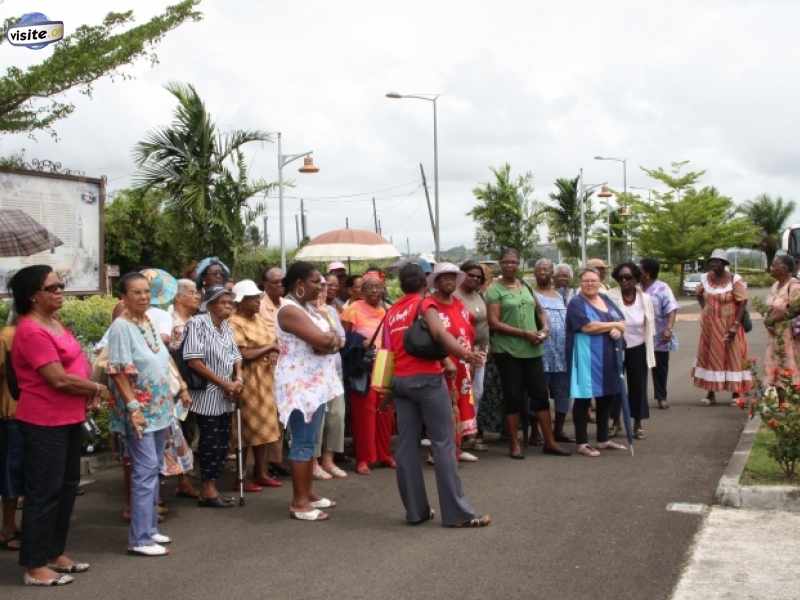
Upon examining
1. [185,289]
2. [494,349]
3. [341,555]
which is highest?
[185,289]

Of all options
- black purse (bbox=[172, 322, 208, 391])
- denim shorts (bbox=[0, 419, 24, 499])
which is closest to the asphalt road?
denim shorts (bbox=[0, 419, 24, 499])

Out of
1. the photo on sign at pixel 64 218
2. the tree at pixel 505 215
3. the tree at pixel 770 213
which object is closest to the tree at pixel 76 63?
the photo on sign at pixel 64 218

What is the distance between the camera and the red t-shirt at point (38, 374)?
5.83 metres

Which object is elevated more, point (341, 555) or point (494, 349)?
point (494, 349)

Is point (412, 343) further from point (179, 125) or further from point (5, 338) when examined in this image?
point (179, 125)

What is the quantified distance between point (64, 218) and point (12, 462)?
7.09 meters

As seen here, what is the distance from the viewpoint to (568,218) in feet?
177

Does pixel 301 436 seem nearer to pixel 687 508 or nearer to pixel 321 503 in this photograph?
pixel 321 503

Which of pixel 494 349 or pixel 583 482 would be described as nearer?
pixel 583 482

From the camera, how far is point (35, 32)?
13930 mm

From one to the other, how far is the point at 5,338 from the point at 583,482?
469 cm

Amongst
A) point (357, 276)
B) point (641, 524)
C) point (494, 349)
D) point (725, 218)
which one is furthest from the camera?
point (725, 218)

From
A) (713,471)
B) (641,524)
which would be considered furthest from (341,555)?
(713,471)

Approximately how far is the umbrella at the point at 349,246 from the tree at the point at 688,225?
41.0 metres
